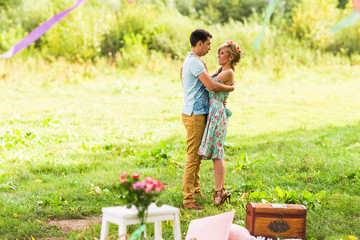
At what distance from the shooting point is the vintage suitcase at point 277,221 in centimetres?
414

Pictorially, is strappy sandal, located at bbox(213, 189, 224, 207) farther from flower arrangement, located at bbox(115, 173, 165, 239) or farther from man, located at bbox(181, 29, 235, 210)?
flower arrangement, located at bbox(115, 173, 165, 239)

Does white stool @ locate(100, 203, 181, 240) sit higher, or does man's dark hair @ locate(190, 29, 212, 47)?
man's dark hair @ locate(190, 29, 212, 47)

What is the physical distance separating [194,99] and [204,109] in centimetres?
14

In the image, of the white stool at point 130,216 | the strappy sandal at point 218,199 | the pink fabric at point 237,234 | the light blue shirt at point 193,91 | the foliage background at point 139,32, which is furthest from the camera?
the foliage background at point 139,32

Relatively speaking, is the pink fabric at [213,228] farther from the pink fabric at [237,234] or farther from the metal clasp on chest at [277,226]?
the metal clasp on chest at [277,226]

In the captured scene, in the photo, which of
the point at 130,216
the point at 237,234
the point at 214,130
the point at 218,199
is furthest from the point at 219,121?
the point at 130,216

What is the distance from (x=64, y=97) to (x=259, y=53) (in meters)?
9.86

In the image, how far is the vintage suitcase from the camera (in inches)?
163

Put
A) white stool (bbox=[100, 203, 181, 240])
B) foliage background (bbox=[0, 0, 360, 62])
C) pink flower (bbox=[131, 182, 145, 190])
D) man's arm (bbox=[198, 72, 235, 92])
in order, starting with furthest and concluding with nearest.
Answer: foliage background (bbox=[0, 0, 360, 62]), man's arm (bbox=[198, 72, 235, 92]), white stool (bbox=[100, 203, 181, 240]), pink flower (bbox=[131, 182, 145, 190])

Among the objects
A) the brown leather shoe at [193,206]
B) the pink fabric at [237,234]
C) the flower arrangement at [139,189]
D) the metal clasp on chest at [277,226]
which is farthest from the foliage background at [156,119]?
the flower arrangement at [139,189]

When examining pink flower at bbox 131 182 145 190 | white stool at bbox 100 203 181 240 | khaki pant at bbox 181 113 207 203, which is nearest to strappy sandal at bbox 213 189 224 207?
khaki pant at bbox 181 113 207 203

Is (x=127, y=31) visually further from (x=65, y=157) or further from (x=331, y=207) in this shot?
(x=331, y=207)

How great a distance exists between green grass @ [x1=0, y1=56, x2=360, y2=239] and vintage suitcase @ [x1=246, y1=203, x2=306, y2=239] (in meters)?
0.18

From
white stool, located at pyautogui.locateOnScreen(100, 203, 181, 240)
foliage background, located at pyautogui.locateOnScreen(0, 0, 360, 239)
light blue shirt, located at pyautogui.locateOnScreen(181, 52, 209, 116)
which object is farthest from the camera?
foliage background, located at pyautogui.locateOnScreen(0, 0, 360, 239)
